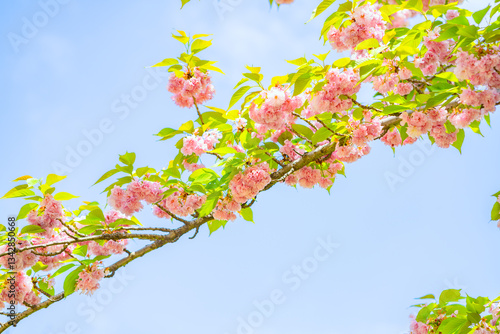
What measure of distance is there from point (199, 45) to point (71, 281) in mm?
2248

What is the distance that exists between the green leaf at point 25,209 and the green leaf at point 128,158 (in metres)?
0.84

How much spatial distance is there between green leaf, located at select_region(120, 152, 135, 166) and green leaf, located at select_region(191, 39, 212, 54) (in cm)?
102

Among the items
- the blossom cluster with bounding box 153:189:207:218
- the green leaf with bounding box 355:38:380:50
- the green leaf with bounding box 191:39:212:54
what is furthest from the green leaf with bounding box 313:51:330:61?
the blossom cluster with bounding box 153:189:207:218

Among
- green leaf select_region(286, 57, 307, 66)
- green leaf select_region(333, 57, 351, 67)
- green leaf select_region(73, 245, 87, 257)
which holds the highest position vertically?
green leaf select_region(286, 57, 307, 66)

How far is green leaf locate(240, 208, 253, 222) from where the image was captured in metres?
3.83

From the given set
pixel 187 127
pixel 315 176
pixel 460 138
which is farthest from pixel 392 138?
pixel 187 127

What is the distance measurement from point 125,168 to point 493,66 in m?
2.80

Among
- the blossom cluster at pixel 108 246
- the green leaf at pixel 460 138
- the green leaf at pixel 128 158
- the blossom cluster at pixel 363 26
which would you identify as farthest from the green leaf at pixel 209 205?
the green leaf at pixel 460 138

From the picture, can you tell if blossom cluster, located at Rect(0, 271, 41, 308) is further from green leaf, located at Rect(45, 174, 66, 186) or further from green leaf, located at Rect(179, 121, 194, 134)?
green leaf, located at Rect(179, 121, 194, 134)

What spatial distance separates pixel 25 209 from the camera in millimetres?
3725

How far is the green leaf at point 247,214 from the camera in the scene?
3.83 metres

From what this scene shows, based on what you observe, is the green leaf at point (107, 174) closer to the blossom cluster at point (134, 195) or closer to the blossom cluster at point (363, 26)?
the blossom cluster at point (134, 195)

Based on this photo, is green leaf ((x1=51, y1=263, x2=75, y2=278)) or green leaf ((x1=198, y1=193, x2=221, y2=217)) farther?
green leaf ((x1=51, y1=263, x2=75, y2=278))

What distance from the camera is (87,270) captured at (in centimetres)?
380
